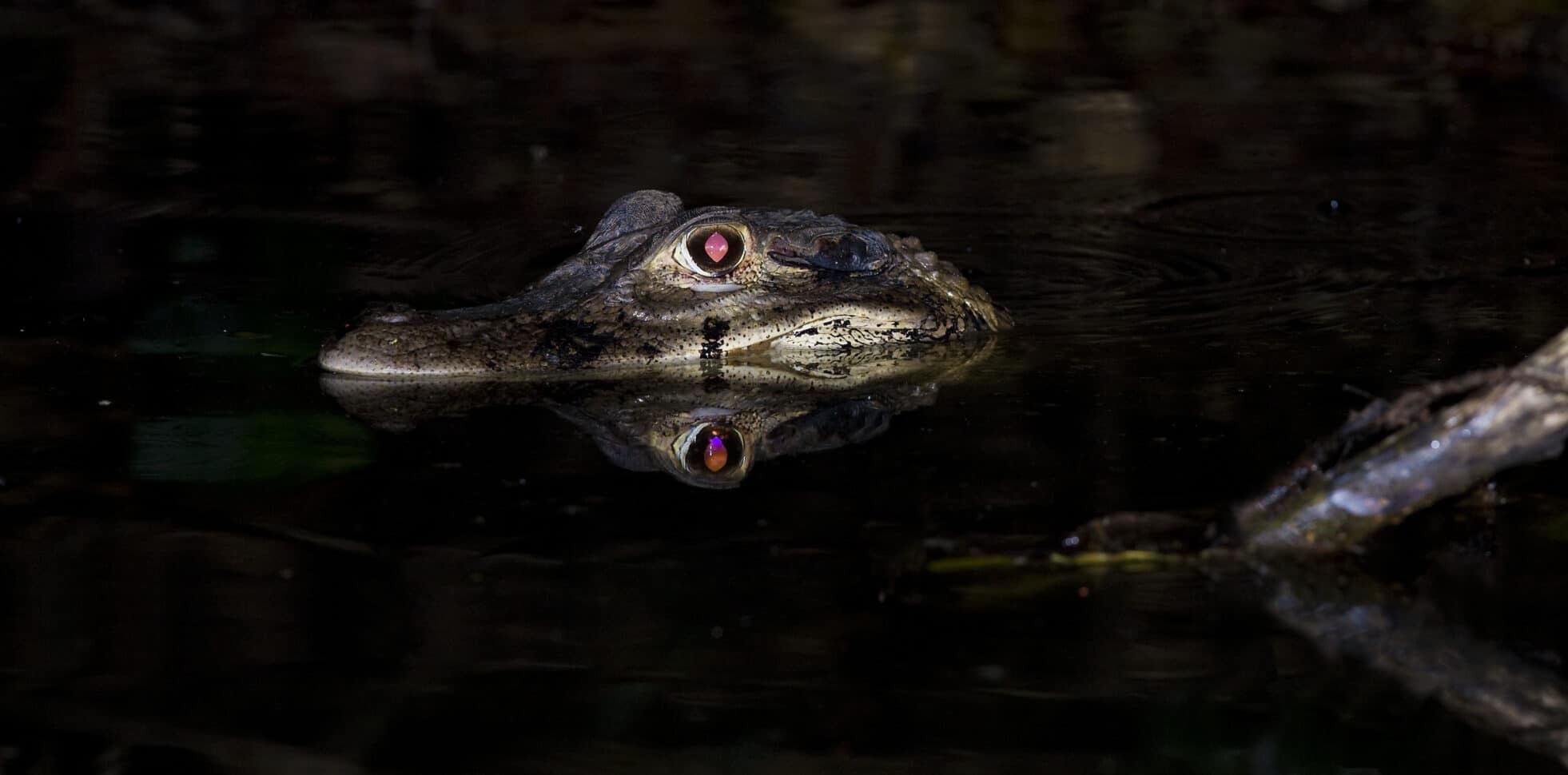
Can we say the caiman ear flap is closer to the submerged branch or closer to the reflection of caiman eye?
A: the reflection of caiman eye

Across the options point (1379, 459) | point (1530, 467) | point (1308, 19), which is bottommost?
point (1308, 19)

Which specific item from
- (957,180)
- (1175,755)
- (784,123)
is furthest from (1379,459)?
(784,123)

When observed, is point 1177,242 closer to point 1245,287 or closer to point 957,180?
point 1245,287

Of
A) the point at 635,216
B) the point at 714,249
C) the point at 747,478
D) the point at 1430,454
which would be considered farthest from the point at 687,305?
the point at 1430,454

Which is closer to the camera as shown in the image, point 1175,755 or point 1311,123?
point 1175,755

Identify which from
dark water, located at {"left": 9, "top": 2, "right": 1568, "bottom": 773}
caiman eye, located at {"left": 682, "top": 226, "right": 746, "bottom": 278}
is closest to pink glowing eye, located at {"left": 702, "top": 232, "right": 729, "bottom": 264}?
caiman eye, located at {"left": 682, "top": 226, "right": 746, "bottom": 278}

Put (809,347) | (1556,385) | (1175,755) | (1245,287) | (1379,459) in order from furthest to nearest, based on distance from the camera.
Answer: (1245,287), (809,347), (1379,459), (1556,385), (1175,755)

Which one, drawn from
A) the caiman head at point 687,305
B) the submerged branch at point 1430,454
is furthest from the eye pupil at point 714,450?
the submerged branch at point 1430,454
